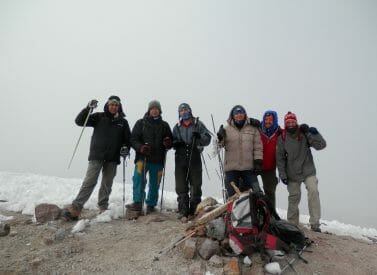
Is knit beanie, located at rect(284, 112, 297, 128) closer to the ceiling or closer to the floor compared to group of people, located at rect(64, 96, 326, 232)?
closer to the ceiling

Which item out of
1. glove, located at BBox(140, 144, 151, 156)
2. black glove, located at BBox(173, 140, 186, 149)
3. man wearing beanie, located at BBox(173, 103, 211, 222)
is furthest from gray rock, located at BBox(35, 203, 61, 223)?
black glove, located at BBox(173, 140, 186, 149)

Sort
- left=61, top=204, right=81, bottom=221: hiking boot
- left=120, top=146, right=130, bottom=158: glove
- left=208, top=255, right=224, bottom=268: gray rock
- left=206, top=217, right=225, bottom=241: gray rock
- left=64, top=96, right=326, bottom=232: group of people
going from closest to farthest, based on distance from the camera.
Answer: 1. left=208, top=255, right=224, bottom=268: gray rock
2. left=206, top=217, right=225, bottom=241: gray rock
3. left=61, top=204, right=81, bottom=221: hiking boot
4. left=64, top=96, right=326, bottom=232: group of people
5. left=120, top=146, right=130, bottom=158: glove

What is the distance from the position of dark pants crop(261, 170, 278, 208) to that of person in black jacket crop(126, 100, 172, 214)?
9.55ft

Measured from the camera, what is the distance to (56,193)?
1129 centimetres

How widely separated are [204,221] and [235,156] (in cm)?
205

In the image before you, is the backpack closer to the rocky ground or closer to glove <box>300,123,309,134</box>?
the rocky ground

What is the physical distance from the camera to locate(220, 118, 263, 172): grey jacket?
23.3ft

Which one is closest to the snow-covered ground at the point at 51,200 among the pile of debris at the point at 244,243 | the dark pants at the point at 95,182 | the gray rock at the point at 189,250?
the dark pants at the point at 95,182

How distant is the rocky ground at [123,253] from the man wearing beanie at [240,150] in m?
1.89

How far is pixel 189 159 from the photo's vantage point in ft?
25.4

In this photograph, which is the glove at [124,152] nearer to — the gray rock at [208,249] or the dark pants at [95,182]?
the dark pants at [95,182]

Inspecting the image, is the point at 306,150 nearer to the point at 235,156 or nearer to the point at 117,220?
the point at 235,156

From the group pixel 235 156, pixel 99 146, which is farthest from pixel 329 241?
pixel 99 146

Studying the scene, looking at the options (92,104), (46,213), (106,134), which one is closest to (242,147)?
(106,134)
